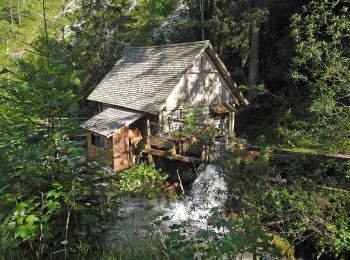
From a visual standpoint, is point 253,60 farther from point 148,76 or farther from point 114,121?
point 114,121

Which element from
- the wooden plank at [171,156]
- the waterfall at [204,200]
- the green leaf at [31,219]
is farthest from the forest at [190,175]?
the wooden plank at [171,156]

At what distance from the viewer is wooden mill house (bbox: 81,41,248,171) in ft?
54.4

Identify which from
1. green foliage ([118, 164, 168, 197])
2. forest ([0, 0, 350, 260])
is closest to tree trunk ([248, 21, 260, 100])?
forest ([0, 0, 350, 260])

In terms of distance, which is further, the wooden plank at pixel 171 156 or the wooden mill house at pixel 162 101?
the wooden mill house at pixel 162 101

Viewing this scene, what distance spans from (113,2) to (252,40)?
48.1 ft

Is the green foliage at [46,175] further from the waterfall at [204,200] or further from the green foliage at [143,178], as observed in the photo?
the green foliage at [143,178]

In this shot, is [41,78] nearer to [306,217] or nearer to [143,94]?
[306,217]

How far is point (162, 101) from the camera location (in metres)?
16.8

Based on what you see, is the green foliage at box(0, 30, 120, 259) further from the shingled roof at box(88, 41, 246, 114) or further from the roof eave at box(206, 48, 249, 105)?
the roof eave at box(206, 48, 249, 105)

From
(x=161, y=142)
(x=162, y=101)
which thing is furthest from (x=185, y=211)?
(x=162, y=101)

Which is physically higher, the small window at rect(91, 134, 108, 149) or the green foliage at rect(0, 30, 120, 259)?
the green foliage at rect(0, 30, 120, 259)

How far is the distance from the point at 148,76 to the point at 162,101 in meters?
3.43

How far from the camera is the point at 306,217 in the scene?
716 cm

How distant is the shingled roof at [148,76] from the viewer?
57.8ft
